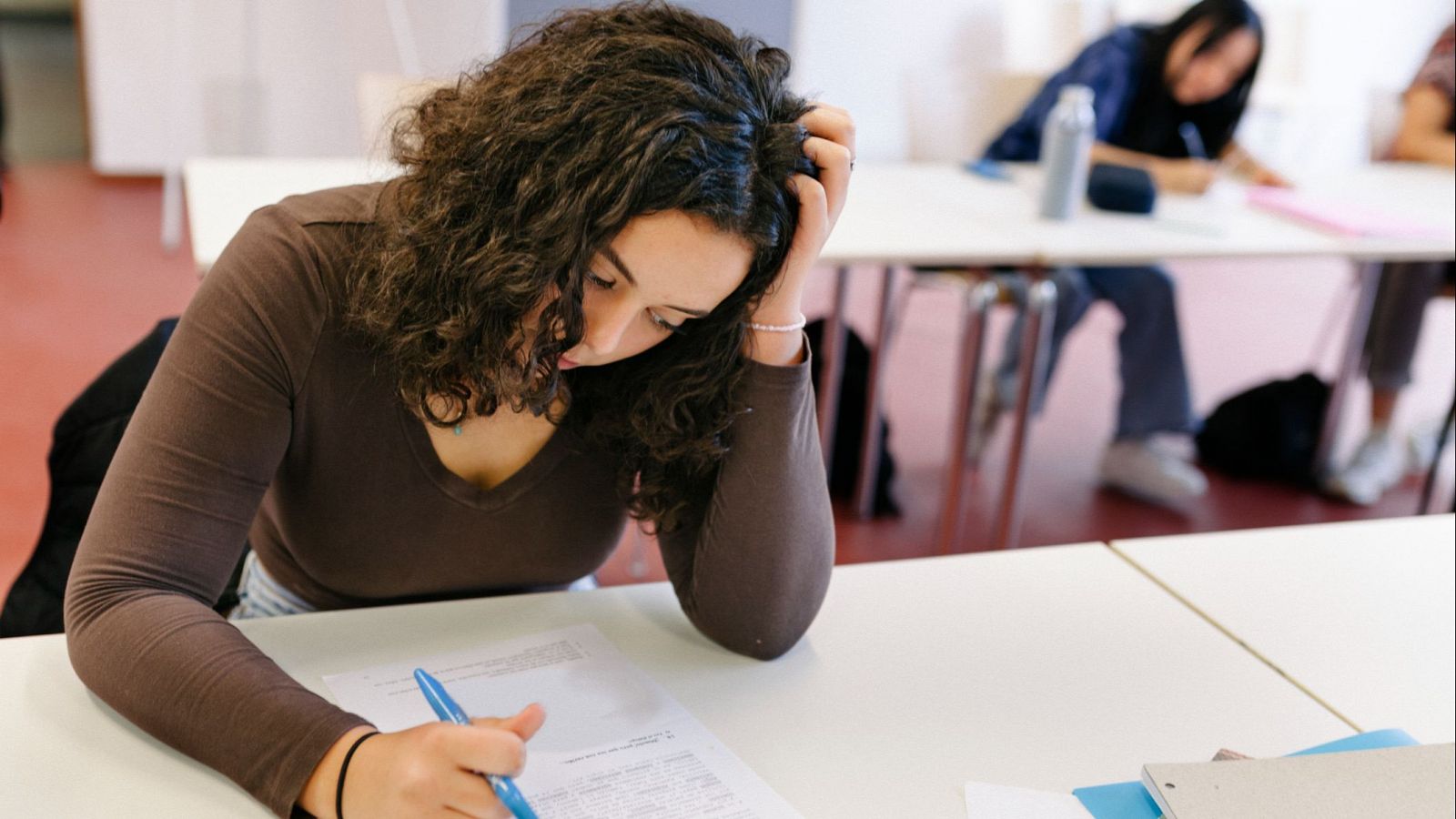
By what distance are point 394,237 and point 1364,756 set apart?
74 cm

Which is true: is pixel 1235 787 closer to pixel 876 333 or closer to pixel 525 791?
pixel 525 791

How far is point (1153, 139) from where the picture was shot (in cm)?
309

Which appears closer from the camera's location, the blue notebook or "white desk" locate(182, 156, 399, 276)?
the blue notebook

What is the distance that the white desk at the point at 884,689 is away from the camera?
856 millimetres

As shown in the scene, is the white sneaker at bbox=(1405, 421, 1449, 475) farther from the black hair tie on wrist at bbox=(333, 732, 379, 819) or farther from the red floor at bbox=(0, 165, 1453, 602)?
the black hair tie on wrist at bbox=(333, 732, 379, 819)

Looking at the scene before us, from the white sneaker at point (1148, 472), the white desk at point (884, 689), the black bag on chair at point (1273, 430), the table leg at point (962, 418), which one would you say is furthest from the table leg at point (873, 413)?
the white desk at point (884, 689)

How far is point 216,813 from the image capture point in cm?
80

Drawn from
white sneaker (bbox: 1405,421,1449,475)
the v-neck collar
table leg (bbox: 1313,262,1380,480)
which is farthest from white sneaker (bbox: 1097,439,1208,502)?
the v-neck collar

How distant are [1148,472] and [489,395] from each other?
7.71 ft

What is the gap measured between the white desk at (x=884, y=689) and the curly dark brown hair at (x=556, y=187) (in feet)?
0.63

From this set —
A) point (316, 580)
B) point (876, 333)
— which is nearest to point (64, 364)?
point (876, 333)

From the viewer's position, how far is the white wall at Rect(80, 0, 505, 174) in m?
4.58

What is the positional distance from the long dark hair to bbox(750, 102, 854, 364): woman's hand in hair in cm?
226

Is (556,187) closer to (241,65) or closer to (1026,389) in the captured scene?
(1026,389)
